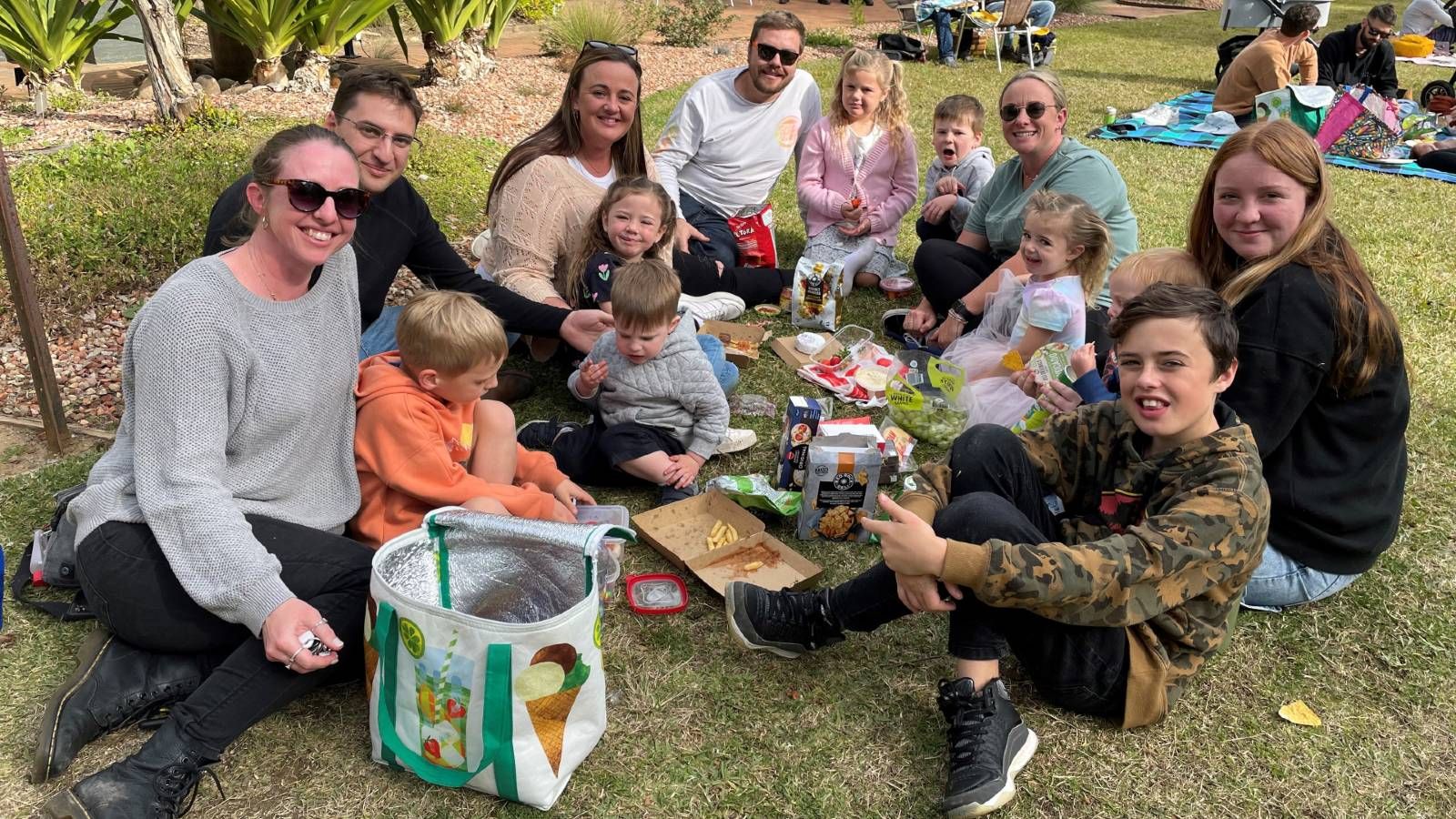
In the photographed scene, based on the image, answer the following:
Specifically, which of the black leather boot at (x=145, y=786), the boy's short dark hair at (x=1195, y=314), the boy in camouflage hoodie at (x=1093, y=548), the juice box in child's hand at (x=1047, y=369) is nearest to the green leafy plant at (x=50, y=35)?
the black leather boot at (x=145, y=786)

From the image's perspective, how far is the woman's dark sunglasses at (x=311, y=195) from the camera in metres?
2.50

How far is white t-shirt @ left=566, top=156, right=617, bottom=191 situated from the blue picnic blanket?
22.0 feet

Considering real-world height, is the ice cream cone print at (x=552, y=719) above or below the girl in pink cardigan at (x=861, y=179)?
below

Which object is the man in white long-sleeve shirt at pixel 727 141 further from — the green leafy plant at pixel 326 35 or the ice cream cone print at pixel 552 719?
the green leafy plant at pixel 326 35

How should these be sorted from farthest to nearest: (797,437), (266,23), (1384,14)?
(1384,14)
(266,23)
(797,437)

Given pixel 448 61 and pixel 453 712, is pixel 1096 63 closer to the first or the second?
pixel 448 61

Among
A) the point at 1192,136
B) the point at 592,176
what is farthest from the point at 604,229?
the point at 1192,136

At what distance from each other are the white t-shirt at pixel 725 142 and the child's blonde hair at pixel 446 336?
3.01 metres

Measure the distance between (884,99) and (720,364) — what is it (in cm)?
241

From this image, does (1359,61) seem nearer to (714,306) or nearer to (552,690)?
(714,306)

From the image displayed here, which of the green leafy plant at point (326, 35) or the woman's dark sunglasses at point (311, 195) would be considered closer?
the woman's dark sunglasses at point (311, 195)

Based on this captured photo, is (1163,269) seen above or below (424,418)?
above

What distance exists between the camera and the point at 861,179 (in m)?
6.09

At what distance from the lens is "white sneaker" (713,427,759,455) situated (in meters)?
4.15
